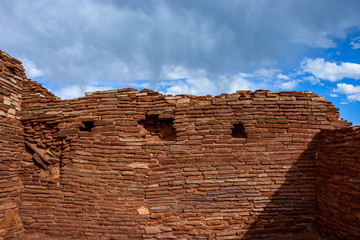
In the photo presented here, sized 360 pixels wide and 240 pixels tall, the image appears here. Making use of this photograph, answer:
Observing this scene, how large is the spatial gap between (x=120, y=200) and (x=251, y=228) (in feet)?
10.6

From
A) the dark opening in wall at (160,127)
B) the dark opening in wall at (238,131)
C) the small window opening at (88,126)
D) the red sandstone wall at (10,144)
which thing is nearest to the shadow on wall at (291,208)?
the dark opening in wall at (238,131)

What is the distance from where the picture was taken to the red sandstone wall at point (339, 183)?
14.0ft

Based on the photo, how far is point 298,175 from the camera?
5328 mm

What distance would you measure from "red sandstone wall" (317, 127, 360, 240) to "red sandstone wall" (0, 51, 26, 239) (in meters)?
7.45

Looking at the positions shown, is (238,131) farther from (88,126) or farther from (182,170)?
(88,126)

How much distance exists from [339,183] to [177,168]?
3.56m

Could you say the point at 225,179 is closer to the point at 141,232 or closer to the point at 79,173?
the point at 141,232

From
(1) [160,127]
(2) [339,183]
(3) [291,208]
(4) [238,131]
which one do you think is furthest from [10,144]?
(2) [339,183]

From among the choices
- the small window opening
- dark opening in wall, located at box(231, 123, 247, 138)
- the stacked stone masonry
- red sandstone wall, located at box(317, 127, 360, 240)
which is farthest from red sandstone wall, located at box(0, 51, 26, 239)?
red sandstone wall, located at box(317, 127, 360, 240)

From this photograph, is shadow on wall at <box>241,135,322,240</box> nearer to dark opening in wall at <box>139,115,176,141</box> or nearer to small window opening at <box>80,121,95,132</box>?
dark opening in wall at <box>139,115,176,141</box>

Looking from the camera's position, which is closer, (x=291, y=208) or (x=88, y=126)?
(x=291, y=208)

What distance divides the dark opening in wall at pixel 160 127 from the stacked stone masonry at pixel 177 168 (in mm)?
27

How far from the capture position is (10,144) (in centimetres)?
587

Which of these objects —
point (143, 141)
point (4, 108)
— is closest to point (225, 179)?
point (143, 141)
